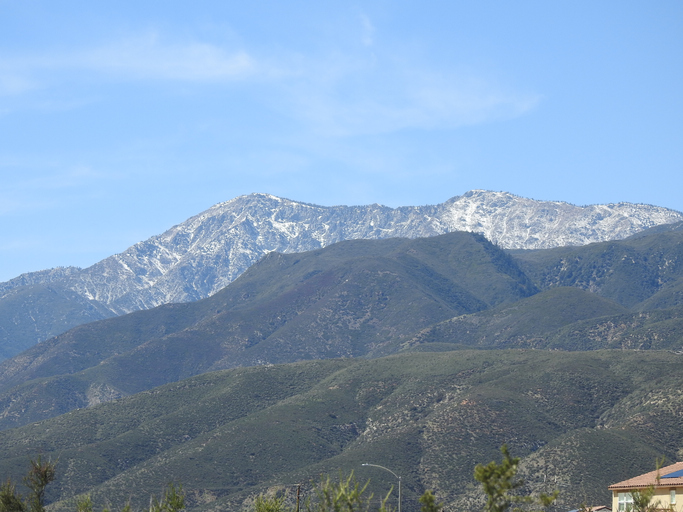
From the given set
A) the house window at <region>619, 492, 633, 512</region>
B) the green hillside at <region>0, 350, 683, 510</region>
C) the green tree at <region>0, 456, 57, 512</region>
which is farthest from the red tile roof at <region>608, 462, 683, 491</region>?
the green hillside at <region>0, 350, 683, 510</region>

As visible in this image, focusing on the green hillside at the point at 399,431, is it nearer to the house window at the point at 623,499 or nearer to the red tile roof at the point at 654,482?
the house window at the point at 623,499

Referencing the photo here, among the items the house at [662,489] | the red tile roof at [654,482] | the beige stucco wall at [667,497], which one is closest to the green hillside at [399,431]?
the house at [662,489]

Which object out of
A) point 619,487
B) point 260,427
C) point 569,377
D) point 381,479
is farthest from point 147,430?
point 619,487

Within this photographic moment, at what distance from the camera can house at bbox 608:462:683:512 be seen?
156 feet

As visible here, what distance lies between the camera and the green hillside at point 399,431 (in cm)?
12712

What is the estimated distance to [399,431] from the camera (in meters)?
154

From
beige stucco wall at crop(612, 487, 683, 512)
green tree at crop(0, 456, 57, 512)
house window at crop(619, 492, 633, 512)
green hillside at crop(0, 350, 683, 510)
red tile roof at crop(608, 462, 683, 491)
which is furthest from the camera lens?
green hillside at crop(0, 350, 683, 510)

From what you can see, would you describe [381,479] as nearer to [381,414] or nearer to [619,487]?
[381,414]

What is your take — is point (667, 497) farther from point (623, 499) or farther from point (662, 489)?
point (623, 499)

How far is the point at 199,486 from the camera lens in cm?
13838

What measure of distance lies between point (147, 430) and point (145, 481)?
3796 cm

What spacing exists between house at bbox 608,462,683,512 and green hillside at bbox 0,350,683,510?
50.3 metres

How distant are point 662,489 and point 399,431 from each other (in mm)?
106874

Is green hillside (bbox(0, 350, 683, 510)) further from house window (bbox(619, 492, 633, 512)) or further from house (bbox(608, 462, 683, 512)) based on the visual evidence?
house (bbox(608, 462, 683, 512))
